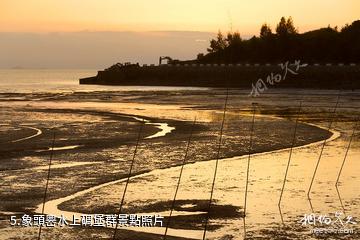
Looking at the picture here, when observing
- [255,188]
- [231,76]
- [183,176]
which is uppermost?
[255,188]

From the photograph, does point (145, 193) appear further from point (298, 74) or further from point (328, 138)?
point (298, 74)

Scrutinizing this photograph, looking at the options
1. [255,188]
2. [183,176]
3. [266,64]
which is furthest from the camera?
[266,64]

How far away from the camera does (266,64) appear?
126m

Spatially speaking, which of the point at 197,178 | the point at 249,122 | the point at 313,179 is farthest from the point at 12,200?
the point at 249,122

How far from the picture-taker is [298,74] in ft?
351

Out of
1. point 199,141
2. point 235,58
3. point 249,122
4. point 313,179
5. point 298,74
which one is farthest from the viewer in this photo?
point 235,58

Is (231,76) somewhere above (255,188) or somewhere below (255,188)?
below

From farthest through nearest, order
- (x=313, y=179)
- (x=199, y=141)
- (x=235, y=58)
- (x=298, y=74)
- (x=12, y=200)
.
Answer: (x=235, y=58) → (x=298, y=74) → (x=199, y=141) → (x=313, y=179) → (x=12, y=200)

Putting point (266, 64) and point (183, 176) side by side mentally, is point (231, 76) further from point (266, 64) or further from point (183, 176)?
point (183, 176)

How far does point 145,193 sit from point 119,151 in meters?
7.32

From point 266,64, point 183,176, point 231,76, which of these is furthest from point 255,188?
point 266,64

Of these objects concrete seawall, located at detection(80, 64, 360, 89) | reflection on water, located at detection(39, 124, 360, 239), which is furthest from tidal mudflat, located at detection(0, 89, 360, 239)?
concrete seawall, located at detection(80, 64, 360, 89)

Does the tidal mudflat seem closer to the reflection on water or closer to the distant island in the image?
the reflection on water

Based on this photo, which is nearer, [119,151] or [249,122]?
[119,151]
